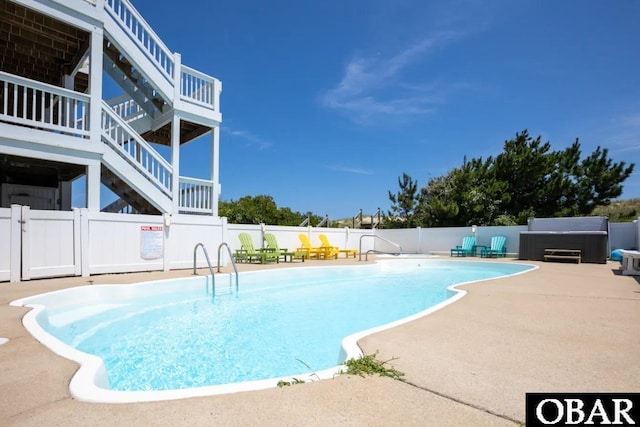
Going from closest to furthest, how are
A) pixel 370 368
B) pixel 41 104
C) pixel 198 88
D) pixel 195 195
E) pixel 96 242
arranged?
pixel 370 368
pixel 96 242
pixel 41 104
pixel 195 195
pixel 198 88

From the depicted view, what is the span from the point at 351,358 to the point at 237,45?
64.5 ft

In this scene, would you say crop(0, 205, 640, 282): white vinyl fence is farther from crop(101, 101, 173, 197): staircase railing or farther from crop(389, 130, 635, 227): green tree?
crop(389, 130, 635, 227): green tree

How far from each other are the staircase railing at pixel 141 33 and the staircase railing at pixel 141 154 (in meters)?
1.86

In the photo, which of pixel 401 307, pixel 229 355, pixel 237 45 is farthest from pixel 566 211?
pixel 229 355

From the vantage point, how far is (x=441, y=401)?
75.2 inches

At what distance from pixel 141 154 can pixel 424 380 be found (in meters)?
8.90

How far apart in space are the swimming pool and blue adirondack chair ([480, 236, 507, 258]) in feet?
26.3

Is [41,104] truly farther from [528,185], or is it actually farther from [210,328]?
[528,185]

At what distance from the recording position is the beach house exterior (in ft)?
25.1

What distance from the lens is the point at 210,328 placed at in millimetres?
5168

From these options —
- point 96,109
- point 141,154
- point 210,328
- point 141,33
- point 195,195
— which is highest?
point 141,33

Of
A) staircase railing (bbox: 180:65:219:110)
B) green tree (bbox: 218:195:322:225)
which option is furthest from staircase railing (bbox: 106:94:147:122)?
green tree (bbox: 218:195:322:225)

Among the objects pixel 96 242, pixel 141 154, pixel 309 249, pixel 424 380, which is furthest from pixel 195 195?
pixel 424 380

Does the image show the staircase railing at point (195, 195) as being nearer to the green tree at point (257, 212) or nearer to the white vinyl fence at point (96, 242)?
the white vinyl fence at point (96, 242)
